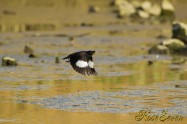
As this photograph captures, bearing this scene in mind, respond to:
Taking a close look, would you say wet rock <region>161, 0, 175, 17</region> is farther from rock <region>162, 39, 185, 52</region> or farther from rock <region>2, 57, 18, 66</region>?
rock <region>2, 57, 18, 66</region>

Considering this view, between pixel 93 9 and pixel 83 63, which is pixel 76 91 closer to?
pixel 83 63

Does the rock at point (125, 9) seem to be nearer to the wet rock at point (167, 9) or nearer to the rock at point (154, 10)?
the rock at point (154, 10)

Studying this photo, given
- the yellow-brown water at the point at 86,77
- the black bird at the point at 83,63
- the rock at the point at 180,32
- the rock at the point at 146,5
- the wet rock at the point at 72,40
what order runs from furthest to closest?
the rock at the point at 146,5, the wet rock at the point at 72,40, the rock at the point at 180,32, the black bird at the point at 83,63, the yellow-brown water at the point at 86,77

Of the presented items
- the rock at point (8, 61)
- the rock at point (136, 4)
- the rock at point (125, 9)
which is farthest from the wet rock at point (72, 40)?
the rock at point (136, 4)

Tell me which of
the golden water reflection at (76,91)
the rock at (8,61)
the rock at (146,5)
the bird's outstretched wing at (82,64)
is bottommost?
the golden water reflection at (76,91)

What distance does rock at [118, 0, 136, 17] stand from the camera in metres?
29.0

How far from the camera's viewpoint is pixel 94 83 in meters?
13.0

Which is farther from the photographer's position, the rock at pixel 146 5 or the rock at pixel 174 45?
the rock at pixel 146 5

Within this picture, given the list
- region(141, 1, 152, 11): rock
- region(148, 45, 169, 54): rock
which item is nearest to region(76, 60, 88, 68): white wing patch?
region(148, 45, 169, 54): rock

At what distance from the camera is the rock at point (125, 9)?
29.0 metres

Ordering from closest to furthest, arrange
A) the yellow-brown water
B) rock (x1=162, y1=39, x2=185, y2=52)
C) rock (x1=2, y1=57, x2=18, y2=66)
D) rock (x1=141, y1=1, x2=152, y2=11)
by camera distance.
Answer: the yellow-brown water, rock (x1=2, y1=57, x2=18, y2=66), rock (x1=162, y1=39, x2=185, y2=52), rock (x1=141, y1=1, x2=152, y2=11)

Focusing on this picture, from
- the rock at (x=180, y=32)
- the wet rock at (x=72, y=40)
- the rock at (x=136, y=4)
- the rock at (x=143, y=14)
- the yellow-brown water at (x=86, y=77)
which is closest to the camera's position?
the yellow-brown water at (x=86, y=77)

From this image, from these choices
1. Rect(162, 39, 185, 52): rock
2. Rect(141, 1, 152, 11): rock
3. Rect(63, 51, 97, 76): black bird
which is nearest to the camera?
Rect(63, 51, 97, 76): black bird

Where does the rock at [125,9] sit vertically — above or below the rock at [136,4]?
below
